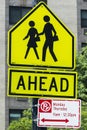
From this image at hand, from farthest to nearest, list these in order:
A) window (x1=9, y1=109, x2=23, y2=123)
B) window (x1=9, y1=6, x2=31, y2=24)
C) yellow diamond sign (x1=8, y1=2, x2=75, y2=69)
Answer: window (x1=9, y1=6, x2=31, y2=24), window (x1=9, y1=109, x2=23, y2=123), yellow diamond sign (x1=8, y1=2, x2=75, y2=69)

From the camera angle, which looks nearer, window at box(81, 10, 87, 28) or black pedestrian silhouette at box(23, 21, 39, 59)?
black pedestrian silhouette at box(23, 21, 39, 59)

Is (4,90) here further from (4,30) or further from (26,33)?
(26,33)

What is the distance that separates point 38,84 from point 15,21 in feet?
187

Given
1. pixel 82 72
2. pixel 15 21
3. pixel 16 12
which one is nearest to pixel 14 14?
pixel 16 12

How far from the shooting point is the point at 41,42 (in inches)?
305

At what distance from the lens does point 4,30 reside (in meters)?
63.6

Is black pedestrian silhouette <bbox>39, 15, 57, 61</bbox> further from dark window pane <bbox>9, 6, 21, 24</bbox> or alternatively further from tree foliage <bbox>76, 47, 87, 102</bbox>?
dark window pane <bbox>9, 6, 21, 24</bbox>

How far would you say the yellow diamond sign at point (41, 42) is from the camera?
25.3ft

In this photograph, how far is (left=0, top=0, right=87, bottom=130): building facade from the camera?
204 ft

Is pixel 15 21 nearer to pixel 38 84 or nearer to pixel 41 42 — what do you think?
pixel 41 42

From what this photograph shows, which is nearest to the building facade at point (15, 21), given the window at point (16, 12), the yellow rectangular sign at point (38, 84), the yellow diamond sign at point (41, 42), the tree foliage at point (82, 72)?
the window at point (16, 12)

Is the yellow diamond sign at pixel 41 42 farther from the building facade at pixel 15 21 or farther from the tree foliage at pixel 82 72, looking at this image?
the building facade at pixel 15 21

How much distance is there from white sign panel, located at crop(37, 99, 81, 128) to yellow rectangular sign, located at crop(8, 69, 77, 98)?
108mm

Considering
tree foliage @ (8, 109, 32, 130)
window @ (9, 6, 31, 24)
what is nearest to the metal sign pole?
tree foliage @ (8, 109, 32, 130)
